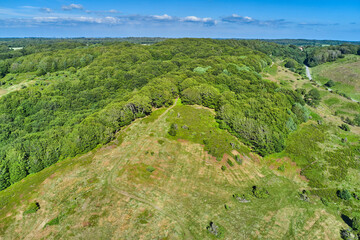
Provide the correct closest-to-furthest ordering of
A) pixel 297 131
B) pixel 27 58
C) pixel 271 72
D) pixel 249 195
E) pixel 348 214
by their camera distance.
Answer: pixel 348 214 → pixel 249 195 → pixel 297 131 → pixel 27 58 → pixel 271 72

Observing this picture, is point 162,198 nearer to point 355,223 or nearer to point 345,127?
point 355,223

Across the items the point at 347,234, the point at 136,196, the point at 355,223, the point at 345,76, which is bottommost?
the point at 347,234

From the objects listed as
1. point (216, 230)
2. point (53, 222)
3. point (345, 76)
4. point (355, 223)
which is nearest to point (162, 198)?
point (216, 230)

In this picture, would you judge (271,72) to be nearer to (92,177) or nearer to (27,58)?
(92,177)

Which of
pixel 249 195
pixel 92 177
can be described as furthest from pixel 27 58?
pixel 249 195

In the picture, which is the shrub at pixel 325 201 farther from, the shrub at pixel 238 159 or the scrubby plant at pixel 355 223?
the shrub at pixel 238 159

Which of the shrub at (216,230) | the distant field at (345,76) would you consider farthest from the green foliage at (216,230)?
the distant field at (345,76)
